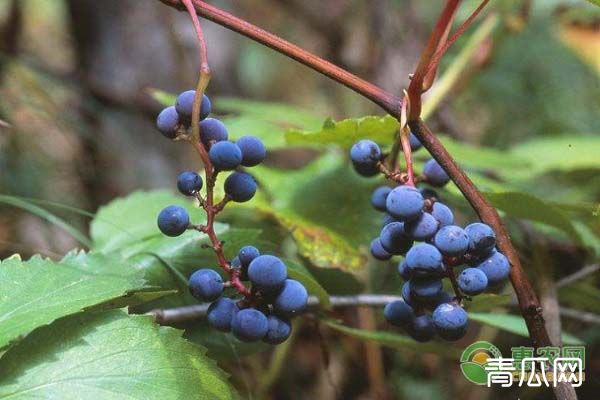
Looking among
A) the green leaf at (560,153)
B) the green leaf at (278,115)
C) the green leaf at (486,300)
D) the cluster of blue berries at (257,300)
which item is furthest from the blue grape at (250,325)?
the green leaf at (560,153)

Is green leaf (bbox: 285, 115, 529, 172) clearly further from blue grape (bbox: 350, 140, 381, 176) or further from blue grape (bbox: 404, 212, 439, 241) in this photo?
blue grape (bbox: 404, 212, 439, 241)

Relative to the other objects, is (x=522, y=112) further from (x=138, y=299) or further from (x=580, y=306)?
(x=138, y=299)

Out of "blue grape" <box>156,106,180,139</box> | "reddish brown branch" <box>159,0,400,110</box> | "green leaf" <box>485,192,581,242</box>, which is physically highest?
"green leaf" <box>485,192,581,242</box>

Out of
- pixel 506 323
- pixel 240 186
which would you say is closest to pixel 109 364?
pixel 240 186

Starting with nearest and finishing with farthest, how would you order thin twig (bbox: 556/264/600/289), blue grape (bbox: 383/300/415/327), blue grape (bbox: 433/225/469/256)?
blue grape (bbox: 433/225/469/256) < blue grape (bbox: 383/300/415/327) < thin twig (bbox: 556/264/600/289)

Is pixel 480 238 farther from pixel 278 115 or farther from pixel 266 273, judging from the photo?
pixel 278 115

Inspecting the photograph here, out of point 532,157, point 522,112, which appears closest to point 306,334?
point 532,157

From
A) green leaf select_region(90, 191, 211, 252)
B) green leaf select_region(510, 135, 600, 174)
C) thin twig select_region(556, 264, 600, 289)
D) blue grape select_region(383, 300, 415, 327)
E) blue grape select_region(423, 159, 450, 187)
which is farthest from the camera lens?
green leaf select_region(510, 135, 600, 174)

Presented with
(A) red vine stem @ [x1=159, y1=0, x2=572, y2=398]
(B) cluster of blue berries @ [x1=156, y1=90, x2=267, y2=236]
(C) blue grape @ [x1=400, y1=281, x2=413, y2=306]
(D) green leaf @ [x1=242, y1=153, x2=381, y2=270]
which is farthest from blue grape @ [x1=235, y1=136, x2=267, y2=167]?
(D) green leaf @ [x1=242, y1=153, x2=381, y2=270]
